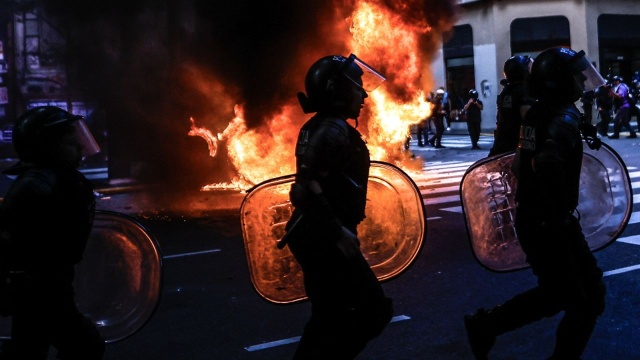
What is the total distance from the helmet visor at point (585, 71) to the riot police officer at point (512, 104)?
202 cm

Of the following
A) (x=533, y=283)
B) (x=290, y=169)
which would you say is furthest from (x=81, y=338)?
(x=290, y=169)

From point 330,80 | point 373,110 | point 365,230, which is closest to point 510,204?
point 365,230

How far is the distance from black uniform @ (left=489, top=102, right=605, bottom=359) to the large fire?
9070mm

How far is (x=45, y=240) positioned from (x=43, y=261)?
0.09 m

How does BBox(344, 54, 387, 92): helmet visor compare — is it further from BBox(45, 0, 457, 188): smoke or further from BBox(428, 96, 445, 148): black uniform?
BBox(428, 96, 445, 148): black uniform

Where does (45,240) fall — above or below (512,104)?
below

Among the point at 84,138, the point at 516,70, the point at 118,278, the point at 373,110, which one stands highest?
the point at 373,110

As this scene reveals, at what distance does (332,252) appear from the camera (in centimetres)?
340

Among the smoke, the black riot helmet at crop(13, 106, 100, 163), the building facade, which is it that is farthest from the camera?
the building facade

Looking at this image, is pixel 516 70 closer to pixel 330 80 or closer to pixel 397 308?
pixel 397 308

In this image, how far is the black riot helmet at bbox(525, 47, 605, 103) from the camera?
386cm

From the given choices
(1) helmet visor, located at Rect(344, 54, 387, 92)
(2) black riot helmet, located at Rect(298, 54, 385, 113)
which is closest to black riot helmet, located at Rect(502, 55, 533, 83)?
(1) helmet visor, located at Rect(344, 54, 387, 92)

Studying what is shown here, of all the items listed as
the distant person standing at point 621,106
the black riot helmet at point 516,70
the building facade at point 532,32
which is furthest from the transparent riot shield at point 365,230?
the building facade at point 532,32

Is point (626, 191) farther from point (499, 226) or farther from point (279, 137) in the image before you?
point (279, 137)
